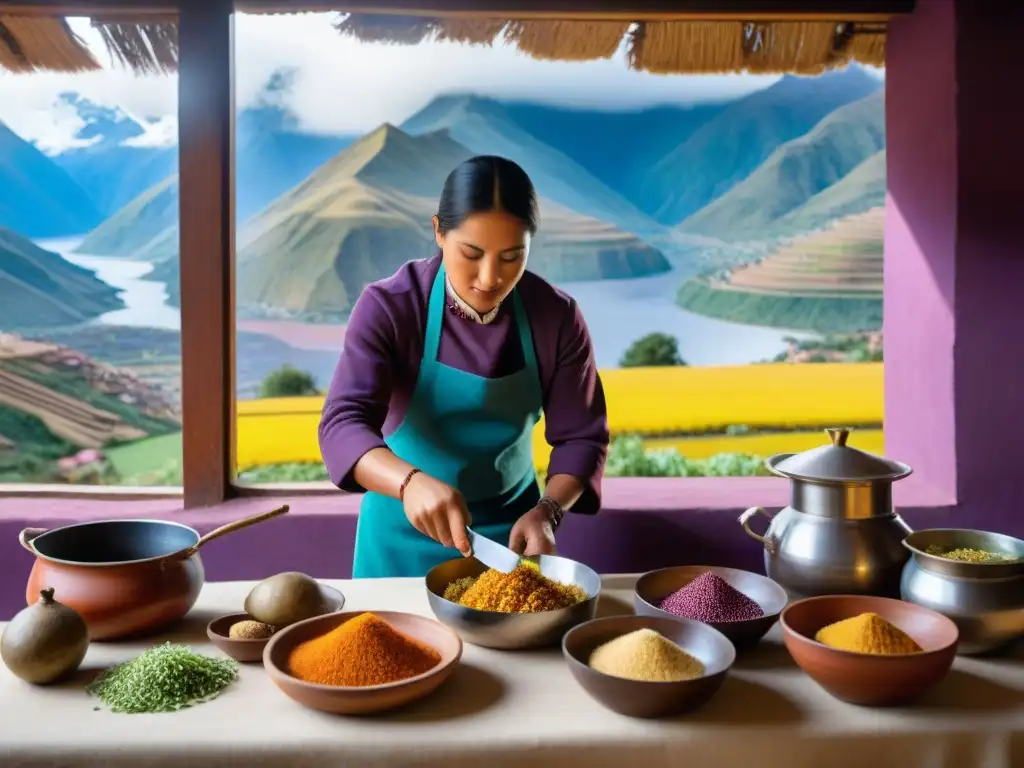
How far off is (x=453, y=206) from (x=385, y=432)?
2.15 feet

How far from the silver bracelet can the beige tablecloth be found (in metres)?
0.57

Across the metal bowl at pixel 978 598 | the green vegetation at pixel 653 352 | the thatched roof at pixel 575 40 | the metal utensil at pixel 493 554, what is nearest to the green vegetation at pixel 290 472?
the green vegetation at pixel 653 352

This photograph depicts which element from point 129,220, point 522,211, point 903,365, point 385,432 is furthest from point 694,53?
point 129,220

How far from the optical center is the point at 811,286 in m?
3.59

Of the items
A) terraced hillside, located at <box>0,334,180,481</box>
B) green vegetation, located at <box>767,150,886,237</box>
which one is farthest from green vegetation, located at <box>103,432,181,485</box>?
green vegetation, located at <box>767,150,886,237</box>

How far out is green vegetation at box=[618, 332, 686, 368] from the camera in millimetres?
3582

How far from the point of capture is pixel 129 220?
11.2 feet

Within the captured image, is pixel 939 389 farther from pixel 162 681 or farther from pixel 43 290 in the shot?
pixel 43 290

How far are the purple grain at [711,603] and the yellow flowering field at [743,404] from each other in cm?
187

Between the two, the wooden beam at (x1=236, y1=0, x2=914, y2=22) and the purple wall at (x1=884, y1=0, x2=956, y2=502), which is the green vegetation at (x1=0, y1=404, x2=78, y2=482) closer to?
the wooden beam at (x1=236, y1=0, x2=914, y2=22)

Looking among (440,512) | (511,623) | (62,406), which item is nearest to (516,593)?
(511,623)

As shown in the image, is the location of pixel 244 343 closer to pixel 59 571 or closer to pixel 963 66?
pixel 59 571

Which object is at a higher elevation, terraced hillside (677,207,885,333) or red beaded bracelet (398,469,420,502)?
terraced hillside (677,207,885,333)

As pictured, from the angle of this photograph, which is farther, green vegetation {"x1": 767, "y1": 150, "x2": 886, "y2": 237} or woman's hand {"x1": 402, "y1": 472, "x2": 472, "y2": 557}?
green vegetation {"x1": 767, "y1": 150, "x2": 886, "y2": 237}
